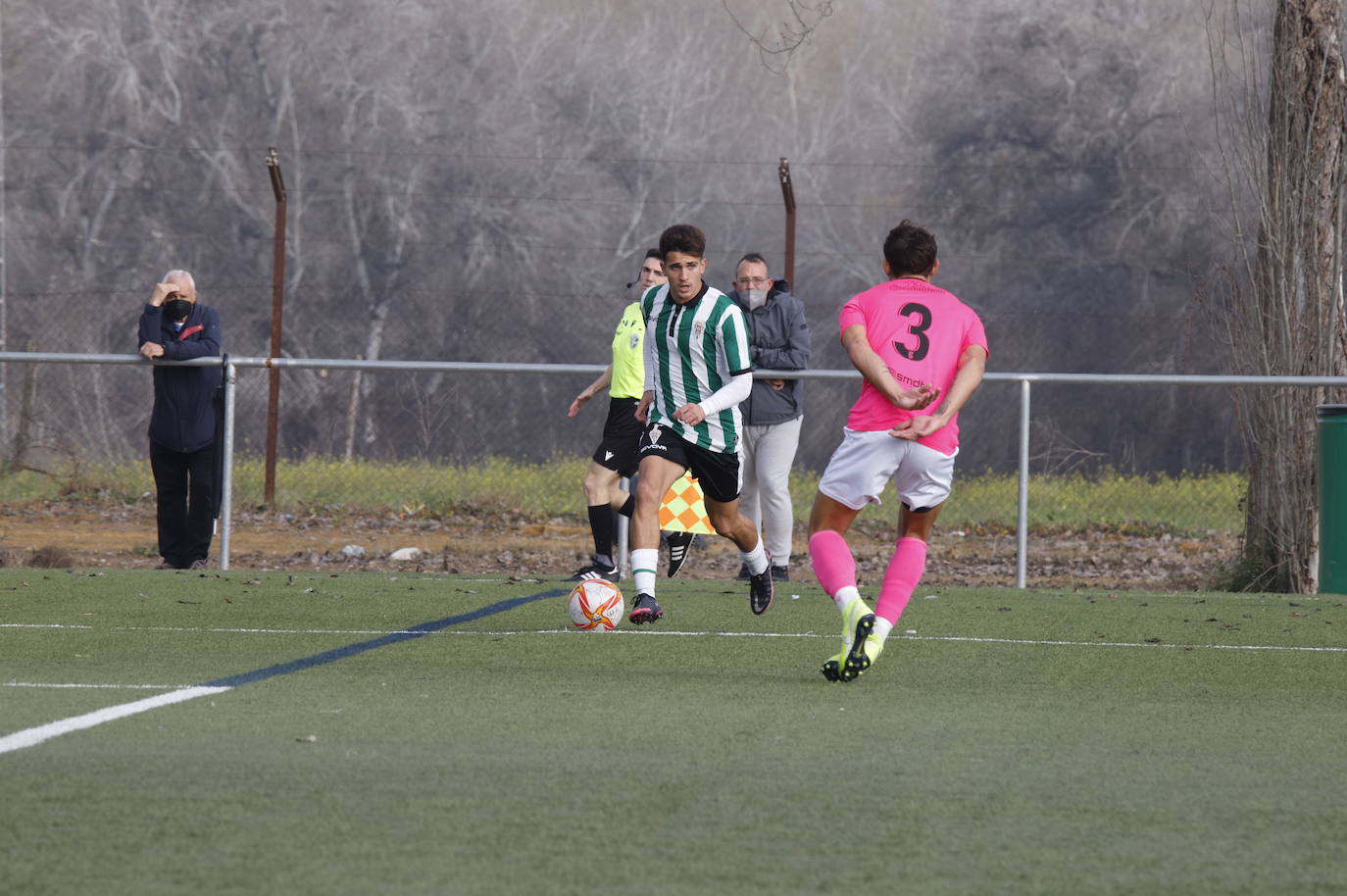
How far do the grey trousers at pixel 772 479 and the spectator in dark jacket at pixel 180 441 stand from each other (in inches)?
129

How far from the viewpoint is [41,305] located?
29781 millimetres

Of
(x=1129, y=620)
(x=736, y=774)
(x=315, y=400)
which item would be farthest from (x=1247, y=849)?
(x=315, y=400)

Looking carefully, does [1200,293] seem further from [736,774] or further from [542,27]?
[542,27]

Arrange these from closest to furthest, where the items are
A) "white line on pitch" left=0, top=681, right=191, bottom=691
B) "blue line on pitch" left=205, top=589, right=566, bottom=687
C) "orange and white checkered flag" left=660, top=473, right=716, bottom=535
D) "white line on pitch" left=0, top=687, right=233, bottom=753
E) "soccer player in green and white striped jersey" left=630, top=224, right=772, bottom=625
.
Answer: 1. "white line on pitch" left=0, top=687, right=233, bottom=753
2. "white line on pitch" left=0, top=681, right=191, bottom=691
3. "blue line on pitch" left=205, top=589, right=566, bottom=687
4. "soccer player in green and white striped jersey" left=630, top=224, right=772, bottom=625
5. "orange and white checkered flag" left=660, top=473, right=716, bottom=535

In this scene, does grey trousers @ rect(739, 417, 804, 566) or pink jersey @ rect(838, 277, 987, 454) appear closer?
pink jersey @ rect(838, 277, 987, 454)

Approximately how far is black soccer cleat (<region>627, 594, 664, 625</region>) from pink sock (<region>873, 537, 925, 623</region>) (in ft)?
3.35

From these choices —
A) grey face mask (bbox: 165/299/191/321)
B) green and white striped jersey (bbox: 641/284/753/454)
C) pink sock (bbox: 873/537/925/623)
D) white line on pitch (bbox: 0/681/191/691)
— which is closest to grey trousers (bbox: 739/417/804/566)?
green and white striped jersey (bbox: 641/284/753/454)

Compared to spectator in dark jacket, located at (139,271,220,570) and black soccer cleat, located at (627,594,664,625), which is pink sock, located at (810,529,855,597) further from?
spectator in dark jacket, located at (139,271,220,570)

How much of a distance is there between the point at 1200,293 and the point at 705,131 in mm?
21130

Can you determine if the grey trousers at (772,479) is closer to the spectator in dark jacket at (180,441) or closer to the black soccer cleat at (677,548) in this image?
the black soccer cleat at (677,548)

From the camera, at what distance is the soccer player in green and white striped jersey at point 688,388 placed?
714cm

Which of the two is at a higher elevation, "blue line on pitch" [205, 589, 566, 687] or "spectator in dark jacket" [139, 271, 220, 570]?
"spectator in dark jacket" [139, 271, 220, 570]

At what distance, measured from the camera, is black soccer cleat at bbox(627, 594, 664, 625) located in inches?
268

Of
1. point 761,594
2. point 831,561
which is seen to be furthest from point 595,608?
point 831,561
